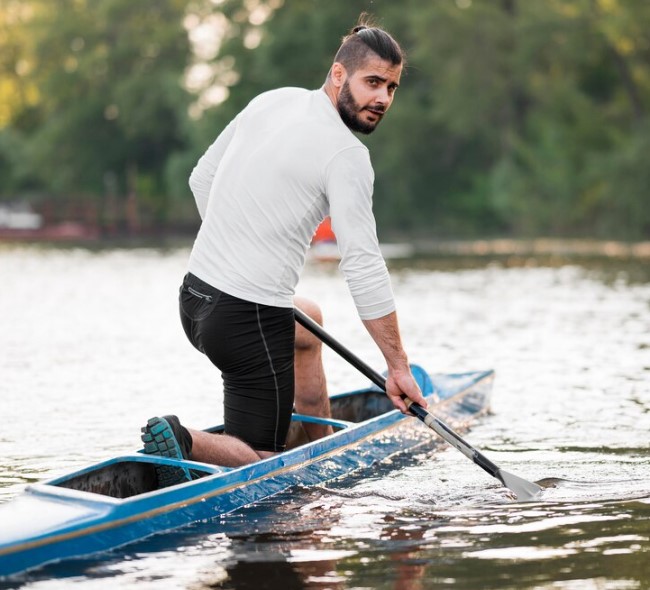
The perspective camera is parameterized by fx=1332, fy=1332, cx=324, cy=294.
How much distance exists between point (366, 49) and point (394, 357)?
141cm

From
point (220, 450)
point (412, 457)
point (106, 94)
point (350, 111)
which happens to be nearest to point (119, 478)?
point (220, 450)

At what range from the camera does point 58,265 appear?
1368 inches

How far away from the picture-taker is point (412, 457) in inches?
329

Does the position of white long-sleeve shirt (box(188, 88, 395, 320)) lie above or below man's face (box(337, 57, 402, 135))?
below

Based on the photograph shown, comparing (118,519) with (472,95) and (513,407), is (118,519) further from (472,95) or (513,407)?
(472,95)

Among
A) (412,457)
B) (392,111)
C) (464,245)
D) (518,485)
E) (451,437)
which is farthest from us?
(392,111)

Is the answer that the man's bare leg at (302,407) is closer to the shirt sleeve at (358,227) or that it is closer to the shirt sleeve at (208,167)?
the shirt sleeve at (208,167)

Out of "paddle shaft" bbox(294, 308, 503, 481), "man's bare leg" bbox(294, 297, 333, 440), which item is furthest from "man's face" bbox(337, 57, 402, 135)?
"man's bare leg" bbox(294, 297, 333, 440)

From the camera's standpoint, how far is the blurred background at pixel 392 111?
48.9 meters

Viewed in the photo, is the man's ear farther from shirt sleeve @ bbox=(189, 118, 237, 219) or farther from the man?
shirt sleeve @ bbox=(189, 118, 237, 219)

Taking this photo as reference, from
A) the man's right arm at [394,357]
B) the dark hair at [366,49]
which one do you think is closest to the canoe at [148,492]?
the man's right arm at [394,357]

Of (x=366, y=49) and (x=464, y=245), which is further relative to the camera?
(x=464, y=245)

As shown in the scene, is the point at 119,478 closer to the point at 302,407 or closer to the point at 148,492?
the point at 148,492

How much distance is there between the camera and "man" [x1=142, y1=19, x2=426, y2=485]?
593cm
